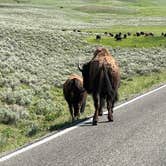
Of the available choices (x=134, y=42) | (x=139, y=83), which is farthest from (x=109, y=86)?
(x=134, y=42)

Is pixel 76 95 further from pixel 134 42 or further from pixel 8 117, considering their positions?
pixel 134 42

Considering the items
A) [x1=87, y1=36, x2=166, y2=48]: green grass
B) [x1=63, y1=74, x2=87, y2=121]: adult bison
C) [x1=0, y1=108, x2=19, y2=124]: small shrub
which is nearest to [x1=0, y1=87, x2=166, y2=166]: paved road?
[x1=63, y1=74, x2=87, y2=121]: adult bison

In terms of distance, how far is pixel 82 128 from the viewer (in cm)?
1079

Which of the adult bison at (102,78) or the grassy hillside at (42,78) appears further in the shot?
the grassy hillside at (42,78)

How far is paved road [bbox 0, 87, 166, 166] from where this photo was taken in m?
7.86

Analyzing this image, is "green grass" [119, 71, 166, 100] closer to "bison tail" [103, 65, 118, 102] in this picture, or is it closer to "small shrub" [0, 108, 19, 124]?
"small shrub" [0, 108, 19, 124]

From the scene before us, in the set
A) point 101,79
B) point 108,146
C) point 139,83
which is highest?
point 101,79

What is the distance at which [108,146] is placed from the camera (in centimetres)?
884

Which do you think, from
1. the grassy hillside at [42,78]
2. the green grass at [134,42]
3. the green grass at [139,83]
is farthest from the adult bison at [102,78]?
the green grass at [134,42]

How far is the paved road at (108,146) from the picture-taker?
7.86 m

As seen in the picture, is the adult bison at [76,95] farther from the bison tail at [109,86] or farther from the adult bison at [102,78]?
the bison tail at [109,86]

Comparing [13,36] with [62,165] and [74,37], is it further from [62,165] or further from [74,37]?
[62,165]

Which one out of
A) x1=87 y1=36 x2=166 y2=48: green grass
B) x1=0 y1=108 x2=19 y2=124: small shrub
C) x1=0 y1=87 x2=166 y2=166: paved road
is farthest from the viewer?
x1=87 y1=36 x2=166 y2=48: green grass

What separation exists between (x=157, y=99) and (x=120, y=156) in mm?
8022
